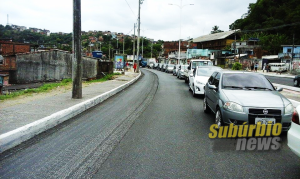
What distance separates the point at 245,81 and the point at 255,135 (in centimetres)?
197

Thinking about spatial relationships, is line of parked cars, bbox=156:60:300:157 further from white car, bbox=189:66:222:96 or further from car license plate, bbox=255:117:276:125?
white car, bbox=189:66:222:96

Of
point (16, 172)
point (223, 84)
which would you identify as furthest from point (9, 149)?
point (223, 84)

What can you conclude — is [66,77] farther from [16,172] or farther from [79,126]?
[16,172]

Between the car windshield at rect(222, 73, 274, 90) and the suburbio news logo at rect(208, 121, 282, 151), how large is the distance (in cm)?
157

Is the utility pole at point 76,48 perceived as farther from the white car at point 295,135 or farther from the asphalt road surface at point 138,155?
the white car at point 295,135

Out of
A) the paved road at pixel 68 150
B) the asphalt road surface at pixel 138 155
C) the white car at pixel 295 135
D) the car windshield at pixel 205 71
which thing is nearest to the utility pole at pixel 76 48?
the paved road at pixel 68 150

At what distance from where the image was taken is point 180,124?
6.82 meters

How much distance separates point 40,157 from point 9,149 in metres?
0.92

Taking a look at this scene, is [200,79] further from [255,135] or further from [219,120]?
[255,135]

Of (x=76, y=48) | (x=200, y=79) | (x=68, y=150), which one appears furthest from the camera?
(x=200, y=79)

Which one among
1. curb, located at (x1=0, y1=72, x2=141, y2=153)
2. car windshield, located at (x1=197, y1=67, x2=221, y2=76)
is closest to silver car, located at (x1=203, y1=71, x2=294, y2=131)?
curb, located at (x1=0, y1=72, x2=141, y2=153)

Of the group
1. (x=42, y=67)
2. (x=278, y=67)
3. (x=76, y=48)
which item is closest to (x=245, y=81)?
(x=76, y=48)

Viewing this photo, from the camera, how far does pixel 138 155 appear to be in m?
4.46

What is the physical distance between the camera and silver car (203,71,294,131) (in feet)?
17.5
